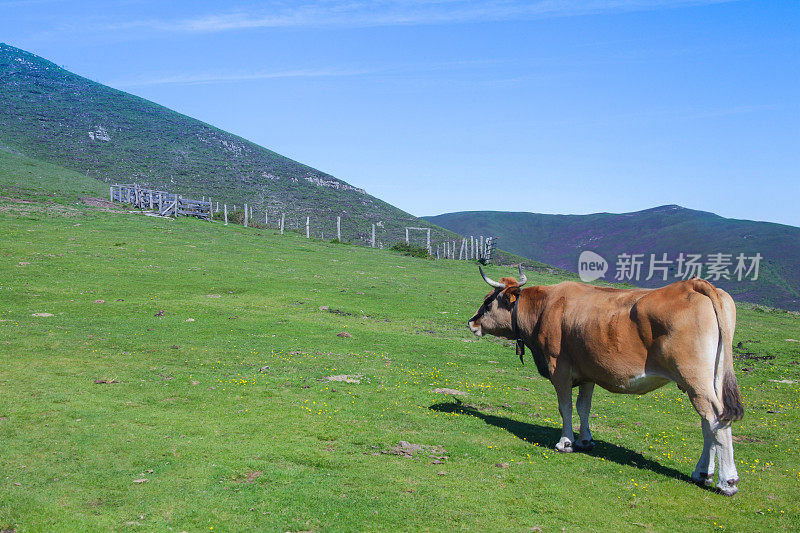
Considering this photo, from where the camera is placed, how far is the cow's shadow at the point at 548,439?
33.6 feet

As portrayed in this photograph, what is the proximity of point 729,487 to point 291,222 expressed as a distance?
248 feet

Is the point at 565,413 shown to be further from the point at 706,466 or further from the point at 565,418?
the point at 706,466

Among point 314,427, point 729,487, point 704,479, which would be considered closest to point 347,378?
point 314,427

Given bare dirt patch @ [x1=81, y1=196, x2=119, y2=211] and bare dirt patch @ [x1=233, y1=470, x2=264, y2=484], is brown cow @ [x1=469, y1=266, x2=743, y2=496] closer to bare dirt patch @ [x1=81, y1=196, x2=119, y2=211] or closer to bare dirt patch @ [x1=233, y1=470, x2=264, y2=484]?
bare dirt patch @ [x1=233, y1=470, x2=264, y2=484]

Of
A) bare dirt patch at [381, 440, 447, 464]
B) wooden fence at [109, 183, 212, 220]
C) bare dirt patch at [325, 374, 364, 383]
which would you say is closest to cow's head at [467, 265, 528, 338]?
bare dirt patch at [381, 440, 447, 464]

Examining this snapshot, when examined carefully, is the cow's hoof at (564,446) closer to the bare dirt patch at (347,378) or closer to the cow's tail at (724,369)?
the cow's tail at (724,369)

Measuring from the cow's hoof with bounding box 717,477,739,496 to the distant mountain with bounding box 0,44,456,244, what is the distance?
7084 centimetres

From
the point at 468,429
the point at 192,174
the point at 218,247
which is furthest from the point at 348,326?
the point at 192,174

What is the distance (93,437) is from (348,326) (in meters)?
13.8

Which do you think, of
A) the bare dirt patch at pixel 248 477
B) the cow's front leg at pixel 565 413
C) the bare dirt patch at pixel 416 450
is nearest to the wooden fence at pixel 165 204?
the bare dirt patch at pixel 416 450

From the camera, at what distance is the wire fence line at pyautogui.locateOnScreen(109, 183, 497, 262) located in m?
57.2

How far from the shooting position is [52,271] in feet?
91.4

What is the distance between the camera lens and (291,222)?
81.0m

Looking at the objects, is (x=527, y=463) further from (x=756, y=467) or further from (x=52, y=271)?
(x=52, y=271)
